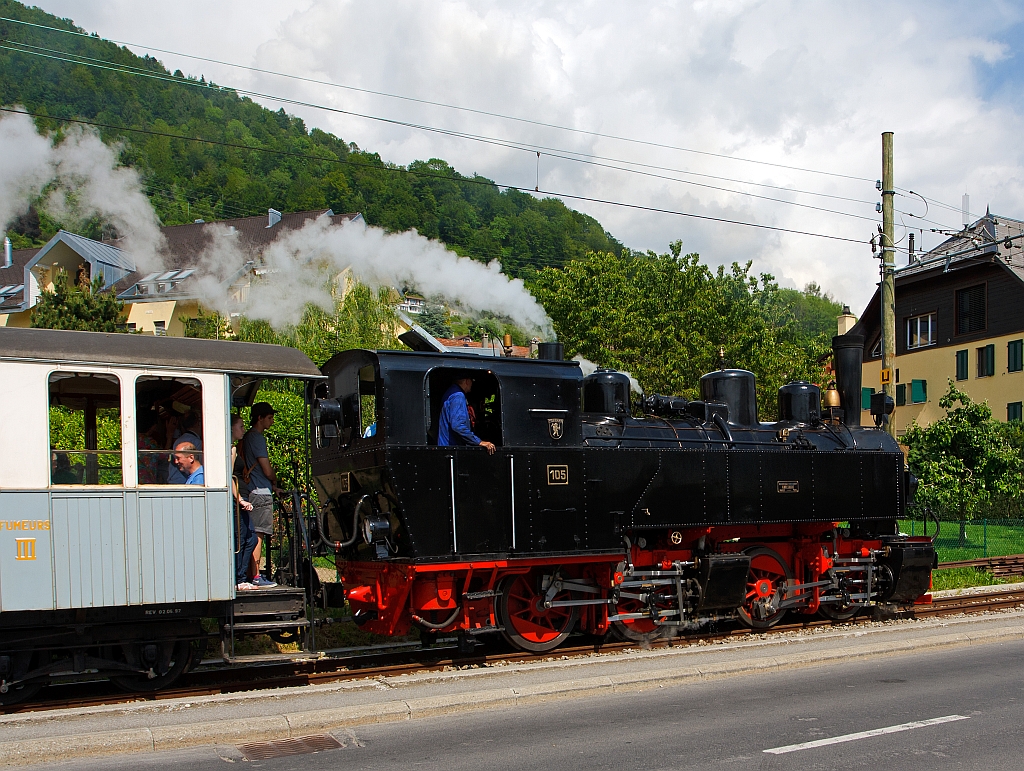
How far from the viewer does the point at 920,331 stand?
37.0 m

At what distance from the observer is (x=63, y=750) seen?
18.9 ft

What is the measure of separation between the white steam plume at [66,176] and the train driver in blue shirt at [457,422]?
12729mm

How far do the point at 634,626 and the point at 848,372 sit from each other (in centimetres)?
508

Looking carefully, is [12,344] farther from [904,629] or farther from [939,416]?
[939,416]

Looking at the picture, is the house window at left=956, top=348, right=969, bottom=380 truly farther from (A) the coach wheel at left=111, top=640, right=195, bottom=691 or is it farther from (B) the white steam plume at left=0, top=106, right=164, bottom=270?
(A) the coach wheel at left=111, top=640, right=195, bottom=691

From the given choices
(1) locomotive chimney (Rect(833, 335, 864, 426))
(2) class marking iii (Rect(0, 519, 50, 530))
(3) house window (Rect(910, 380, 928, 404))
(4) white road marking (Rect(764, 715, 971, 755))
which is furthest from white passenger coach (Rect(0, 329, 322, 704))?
(3) house window (Rect(910, 380, 928, 404))

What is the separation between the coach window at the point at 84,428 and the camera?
7062 millimetres

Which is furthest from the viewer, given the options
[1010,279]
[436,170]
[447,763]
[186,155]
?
[1010,279]

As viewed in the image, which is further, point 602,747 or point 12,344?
point 12,344

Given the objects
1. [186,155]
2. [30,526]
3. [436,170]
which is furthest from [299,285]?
[30,526]

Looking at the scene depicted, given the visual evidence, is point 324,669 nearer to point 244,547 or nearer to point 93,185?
point 244,547

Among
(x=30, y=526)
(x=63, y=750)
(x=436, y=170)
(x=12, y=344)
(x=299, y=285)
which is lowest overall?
(x=63, y=750)

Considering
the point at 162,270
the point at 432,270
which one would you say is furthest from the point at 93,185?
the point at 432,270

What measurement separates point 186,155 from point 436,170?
11259mm
